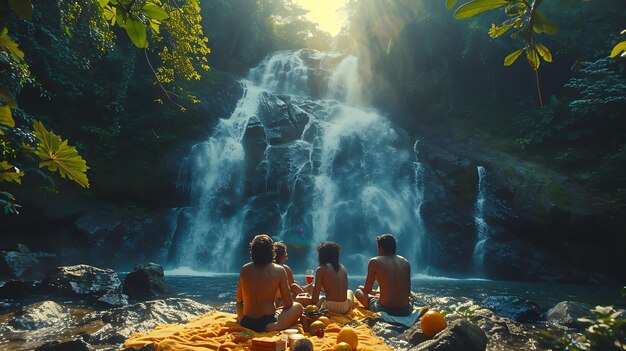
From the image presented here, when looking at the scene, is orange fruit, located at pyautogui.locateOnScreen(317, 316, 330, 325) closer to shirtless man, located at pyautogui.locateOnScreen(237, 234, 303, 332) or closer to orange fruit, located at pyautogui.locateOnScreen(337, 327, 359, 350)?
shirtless man, located at pyautogui.locateOnScreen(237, 234, 303, 332)

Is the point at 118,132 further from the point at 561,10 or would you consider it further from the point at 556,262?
the point at 561,10

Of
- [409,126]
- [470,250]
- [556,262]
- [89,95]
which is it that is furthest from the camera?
[409,126]

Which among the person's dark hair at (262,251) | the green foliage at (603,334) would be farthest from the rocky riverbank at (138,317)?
the person's dark hair at (262,251)

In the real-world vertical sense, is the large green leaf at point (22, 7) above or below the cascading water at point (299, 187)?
below

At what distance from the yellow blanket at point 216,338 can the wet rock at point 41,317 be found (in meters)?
2.62

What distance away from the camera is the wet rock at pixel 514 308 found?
7070 millimetres

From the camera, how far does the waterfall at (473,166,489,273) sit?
16297mm

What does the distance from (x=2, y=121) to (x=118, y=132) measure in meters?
21.8

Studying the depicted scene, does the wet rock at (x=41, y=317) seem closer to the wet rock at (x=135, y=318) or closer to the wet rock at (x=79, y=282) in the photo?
the wet rock at (x=135, y=318)

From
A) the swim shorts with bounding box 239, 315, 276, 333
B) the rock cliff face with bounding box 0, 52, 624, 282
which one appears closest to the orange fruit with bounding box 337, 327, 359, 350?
the swim shorts with bounding box 239, 315, 276, 333

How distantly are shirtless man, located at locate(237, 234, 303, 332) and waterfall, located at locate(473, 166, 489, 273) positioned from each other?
46.1ft

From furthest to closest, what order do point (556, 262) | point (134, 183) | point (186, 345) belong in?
point (134, 183) < point (556, 262) < point (186, 345)

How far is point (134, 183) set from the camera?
18188mm

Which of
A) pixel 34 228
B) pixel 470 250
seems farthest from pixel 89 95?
pixel 470 250
